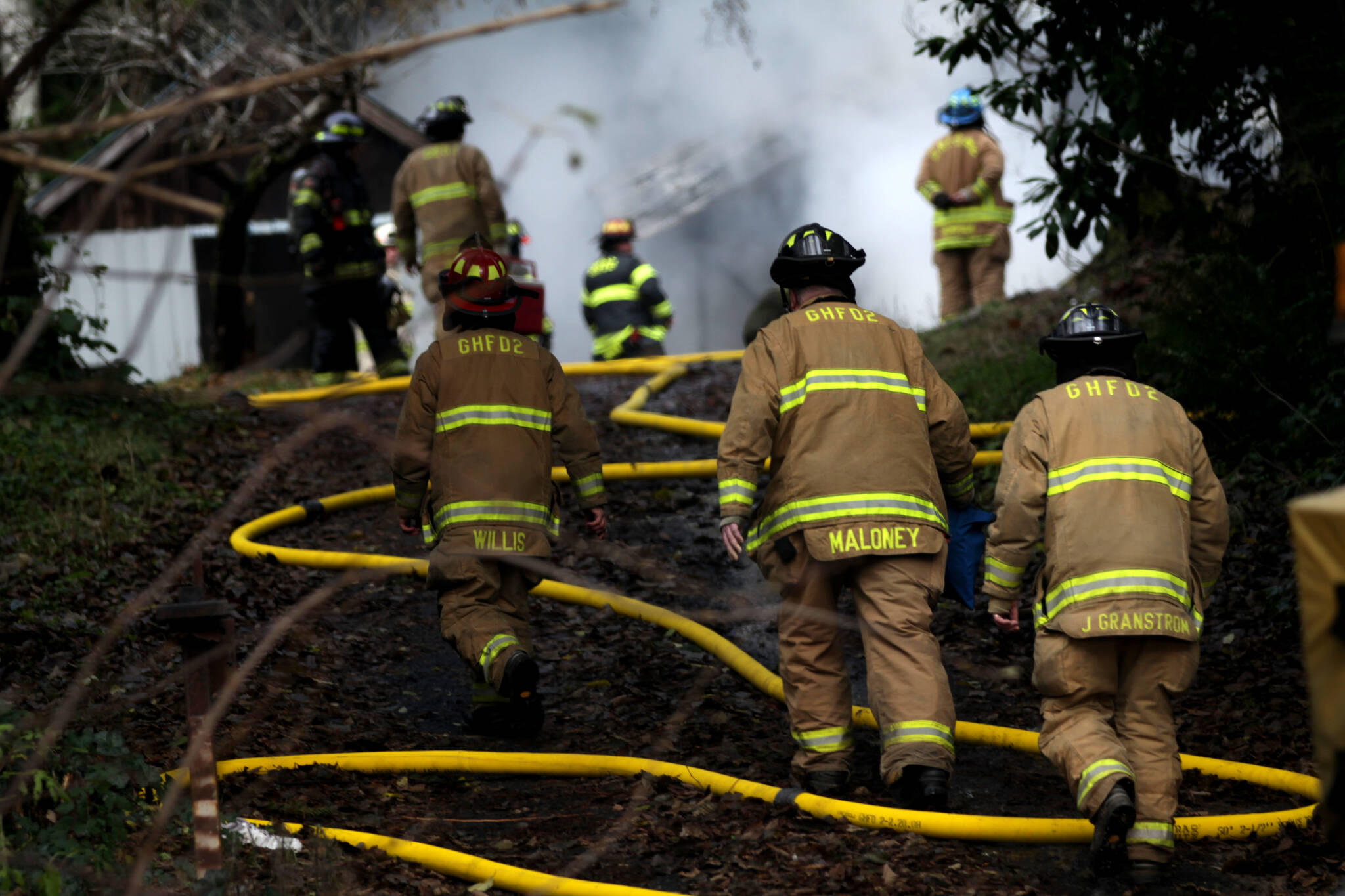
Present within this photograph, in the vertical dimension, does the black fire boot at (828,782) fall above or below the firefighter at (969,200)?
below

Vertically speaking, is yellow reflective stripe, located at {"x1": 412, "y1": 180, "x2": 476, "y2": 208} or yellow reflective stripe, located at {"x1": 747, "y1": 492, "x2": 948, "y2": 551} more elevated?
yellow reflective stripe, located at {"x1": 412, "y1": 180, "x2": 476, "y2": 208}

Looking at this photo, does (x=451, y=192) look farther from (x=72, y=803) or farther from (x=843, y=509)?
(x=72, y=803)

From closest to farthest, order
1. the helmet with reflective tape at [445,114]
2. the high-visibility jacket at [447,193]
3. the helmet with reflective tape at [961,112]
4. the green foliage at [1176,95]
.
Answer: the green foliage at [1176,95], the helmet with reflective tape at [445,114], the high-visibility jacket at [447,193], the helmet with reflective tape at [961,112]

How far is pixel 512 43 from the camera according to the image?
71.6 feet

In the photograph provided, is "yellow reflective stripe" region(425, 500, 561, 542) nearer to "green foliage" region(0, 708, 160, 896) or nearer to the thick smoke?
"green foliage" region(0, 708, 160, 896)

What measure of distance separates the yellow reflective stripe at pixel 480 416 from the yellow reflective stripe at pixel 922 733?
1904mm

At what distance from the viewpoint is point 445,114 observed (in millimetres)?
9172

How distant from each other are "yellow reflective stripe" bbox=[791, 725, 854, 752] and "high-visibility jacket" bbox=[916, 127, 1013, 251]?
26.3 feet

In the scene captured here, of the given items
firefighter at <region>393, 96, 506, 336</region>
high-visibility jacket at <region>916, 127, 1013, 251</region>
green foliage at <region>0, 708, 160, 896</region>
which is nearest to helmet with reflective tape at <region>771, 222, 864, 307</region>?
green foliage at <region>0, 708, 160, 896</region>

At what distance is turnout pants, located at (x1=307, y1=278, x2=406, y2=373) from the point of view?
9.88 m

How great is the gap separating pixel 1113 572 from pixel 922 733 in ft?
2.62

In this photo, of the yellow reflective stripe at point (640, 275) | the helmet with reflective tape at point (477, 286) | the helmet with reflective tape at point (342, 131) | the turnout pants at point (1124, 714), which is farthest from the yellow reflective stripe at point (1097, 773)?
the yellow reflective stripe at point (640, 275)

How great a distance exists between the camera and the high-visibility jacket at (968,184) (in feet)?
38.3

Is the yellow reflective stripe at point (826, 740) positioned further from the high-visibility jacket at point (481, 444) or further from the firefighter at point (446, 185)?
the firefighter at point (446, 185)
